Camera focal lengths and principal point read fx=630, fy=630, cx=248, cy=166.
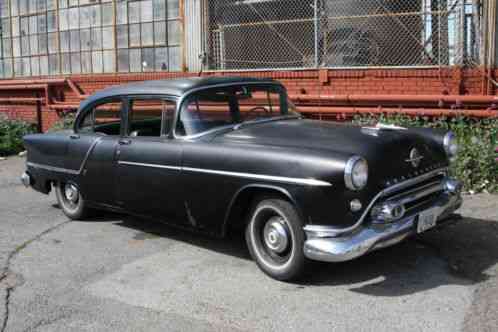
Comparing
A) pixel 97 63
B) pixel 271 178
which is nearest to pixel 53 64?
pixel 97 63

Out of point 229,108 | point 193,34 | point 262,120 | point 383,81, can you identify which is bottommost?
point 262,120

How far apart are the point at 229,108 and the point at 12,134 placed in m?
8.34

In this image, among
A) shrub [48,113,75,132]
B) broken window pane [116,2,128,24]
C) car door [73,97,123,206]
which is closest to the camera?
car door [73,97,123,206]

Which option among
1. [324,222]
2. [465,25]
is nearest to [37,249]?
[324,222]

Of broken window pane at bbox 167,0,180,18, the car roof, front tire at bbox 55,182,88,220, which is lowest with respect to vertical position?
front tire at bbox 55,182,88,220

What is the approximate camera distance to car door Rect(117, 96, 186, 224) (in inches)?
206

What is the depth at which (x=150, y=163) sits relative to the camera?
5398mm

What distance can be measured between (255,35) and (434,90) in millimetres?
3127

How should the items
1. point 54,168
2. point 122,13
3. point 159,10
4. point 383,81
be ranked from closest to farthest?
point 54,168 → point 383,81 → point 159,10 → point 122,13

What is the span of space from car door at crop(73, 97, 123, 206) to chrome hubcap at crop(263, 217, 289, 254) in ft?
6.08

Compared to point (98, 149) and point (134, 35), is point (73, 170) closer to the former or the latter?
point (98, 149)

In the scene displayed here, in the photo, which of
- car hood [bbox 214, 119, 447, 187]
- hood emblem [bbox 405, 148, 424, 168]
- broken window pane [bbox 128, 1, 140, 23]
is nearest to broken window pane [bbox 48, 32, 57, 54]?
broken window pane [bbox 128, 1, 140, 23]

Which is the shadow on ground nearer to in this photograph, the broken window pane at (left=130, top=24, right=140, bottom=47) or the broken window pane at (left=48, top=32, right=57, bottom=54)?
the broken window pane at (left=130, top=24, right=140, bottom=47)

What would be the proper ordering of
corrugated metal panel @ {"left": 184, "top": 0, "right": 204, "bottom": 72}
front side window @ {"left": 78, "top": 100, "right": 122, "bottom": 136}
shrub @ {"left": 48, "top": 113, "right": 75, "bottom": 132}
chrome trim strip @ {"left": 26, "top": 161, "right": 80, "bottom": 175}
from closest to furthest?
front side window @ {"left": 78, "top": 100, "right": 122, "bottom": 136} → chrome trim strip @ {"left": 26, "top": 161, "right": 80, "bottom": 175} → corrugated metal panel @ {"left": 184, "top": 0, "right": 204, "bottom": 72} → shrub @ {"left": 48, "top": 113, "right": 75, "bottom": 132}
